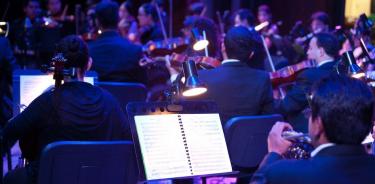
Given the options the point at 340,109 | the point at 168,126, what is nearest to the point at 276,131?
the point at 340,109

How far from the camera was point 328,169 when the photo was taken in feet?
6.70

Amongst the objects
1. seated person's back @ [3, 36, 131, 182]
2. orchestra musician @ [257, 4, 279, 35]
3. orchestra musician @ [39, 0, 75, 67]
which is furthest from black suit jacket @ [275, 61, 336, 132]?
orchestra musician @ [39, 0, 75, 67]

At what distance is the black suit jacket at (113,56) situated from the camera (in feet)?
19.0

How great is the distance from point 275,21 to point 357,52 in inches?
229

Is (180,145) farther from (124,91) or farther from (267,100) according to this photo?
(124,91)

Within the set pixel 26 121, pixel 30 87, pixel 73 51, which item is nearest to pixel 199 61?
pixel 30 87

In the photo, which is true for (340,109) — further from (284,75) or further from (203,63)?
(284,75)

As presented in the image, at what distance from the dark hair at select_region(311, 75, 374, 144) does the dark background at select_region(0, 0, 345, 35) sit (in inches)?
360

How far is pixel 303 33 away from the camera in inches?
396

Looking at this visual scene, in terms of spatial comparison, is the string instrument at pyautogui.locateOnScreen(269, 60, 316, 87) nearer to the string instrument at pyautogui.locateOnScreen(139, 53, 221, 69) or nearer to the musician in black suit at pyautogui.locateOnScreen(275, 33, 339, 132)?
the musician in black suit at pyautogui.locateOnScreen(275, 33, 339, 132)

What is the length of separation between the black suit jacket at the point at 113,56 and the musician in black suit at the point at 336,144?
12.7ft

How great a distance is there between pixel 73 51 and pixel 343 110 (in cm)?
204

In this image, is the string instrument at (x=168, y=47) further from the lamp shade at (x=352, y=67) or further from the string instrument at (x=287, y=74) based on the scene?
the lamp shade at (x=352, y=67)

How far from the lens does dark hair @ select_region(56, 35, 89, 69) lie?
144 inches
